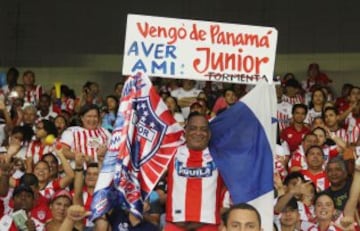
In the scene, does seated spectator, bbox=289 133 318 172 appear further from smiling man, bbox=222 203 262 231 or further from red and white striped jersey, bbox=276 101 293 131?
smiling man, bbox=222 203 262 231

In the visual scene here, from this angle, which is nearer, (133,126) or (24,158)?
(133,126)

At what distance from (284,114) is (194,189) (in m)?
5.89

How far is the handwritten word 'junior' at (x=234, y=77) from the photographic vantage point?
27.9 feet

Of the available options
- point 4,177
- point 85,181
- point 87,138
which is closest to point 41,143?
point 87,138

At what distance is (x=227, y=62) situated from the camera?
8.52m

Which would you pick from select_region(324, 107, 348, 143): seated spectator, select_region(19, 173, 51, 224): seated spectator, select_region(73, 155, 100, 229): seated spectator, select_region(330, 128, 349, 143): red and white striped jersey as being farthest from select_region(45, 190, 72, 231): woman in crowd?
select_region(324, 107, 348, 143): seated spectator

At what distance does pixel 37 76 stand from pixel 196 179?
10597 mm

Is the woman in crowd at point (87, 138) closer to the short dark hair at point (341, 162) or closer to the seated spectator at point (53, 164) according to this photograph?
the seated spectator at point (53, 164)

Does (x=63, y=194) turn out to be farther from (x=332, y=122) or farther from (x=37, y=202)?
(x=332, y=122)

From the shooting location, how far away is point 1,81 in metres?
16.3

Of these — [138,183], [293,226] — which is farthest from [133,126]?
[293,226]

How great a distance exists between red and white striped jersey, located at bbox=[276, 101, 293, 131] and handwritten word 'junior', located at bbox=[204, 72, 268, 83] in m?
4.59

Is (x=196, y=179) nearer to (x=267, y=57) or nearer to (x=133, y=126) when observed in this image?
(x=133, y=126)

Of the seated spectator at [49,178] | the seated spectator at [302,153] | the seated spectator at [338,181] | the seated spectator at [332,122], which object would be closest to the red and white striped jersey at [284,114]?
the seated spectator at [332,122]
